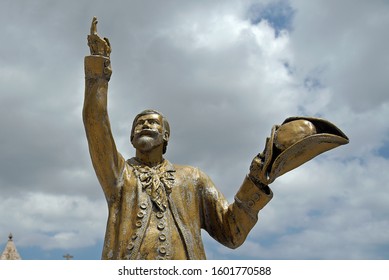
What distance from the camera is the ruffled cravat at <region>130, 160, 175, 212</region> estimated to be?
6879mm

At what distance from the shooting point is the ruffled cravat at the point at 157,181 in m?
6.88

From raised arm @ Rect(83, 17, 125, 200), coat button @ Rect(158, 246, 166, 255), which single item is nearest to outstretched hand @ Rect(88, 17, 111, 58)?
raised arm @ Rect(83, 17, 125, 200)

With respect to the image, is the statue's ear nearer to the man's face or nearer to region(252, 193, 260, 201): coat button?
the man's face

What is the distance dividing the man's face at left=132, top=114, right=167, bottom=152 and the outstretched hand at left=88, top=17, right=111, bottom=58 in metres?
0.96

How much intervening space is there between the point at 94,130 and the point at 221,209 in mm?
1797

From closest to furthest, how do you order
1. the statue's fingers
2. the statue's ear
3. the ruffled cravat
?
the statue's fingers < the ruffled cravat < the statue's ear

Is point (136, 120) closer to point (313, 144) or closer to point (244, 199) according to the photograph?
point (244, 199)

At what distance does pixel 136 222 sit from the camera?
6.63 metres

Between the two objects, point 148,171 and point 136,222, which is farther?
point 148,171

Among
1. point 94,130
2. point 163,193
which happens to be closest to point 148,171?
point 163,193

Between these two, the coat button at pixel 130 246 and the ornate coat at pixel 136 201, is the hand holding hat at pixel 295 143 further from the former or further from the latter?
the coat button at pixel 130 246

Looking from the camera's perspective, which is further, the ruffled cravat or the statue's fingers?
the ruffled cravat
